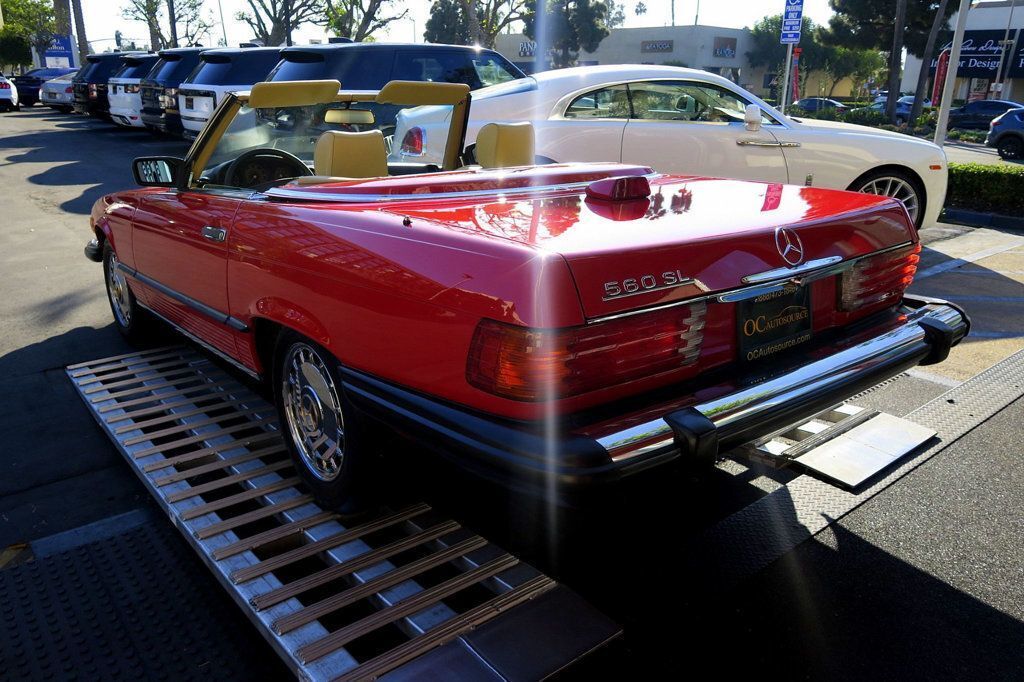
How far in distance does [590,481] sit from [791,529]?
141 centimetres

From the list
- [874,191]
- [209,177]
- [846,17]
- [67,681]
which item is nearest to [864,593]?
[67,681]

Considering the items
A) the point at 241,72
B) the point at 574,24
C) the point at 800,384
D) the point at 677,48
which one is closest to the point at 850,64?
the point at 677,48

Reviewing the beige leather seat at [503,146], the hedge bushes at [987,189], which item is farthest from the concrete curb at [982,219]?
Answer: the beige leather seat at [503,146]

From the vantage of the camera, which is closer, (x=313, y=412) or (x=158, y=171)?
(x=313, y=412)

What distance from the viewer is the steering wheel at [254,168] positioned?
360cm

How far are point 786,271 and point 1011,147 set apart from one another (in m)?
22.8

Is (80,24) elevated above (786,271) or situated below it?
above

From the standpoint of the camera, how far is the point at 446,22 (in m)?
57.0

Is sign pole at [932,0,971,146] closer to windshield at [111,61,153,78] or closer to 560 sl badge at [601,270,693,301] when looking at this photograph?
560 sl badge at [601,270,693,301]

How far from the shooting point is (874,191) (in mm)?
7133

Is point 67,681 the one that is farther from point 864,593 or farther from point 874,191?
point 874,191

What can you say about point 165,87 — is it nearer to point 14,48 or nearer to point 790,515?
point 790,515

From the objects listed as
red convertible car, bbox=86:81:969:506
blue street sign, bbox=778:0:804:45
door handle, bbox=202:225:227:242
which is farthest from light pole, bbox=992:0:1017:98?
door handle, bbox=202:225:227:242

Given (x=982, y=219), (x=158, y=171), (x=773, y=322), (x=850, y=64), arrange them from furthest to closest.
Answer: (x=850, y=64) < (x=982, y=219) < (x=158, y=171) < (x=773, y=322)
